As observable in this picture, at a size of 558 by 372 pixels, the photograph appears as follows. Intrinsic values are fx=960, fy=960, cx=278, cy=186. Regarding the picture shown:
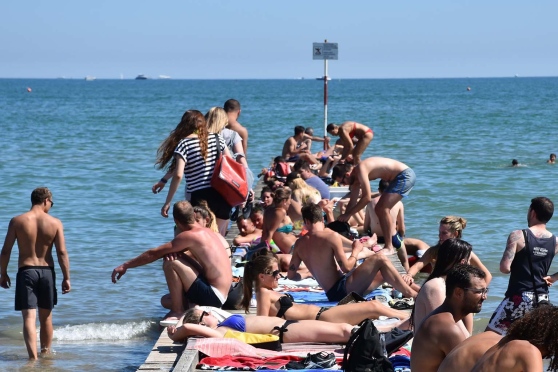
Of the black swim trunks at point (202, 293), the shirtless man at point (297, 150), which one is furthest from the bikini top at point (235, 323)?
the shirtless man at point (297, 150)

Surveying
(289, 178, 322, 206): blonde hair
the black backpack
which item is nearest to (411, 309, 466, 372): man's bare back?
the black backpack

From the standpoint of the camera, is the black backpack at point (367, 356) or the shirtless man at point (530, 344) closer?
the shirtless man at point (530, 344)

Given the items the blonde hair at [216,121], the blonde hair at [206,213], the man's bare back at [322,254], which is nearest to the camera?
the blonde hair at [206,213]

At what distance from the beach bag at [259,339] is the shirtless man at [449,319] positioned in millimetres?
2140

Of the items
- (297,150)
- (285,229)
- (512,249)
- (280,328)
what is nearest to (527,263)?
(512,249)

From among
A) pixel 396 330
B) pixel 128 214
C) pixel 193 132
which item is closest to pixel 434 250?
pixel 396 330

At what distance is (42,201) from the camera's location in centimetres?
792

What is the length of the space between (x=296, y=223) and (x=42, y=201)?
4538 millimetres

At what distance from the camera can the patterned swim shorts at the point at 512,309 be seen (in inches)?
256

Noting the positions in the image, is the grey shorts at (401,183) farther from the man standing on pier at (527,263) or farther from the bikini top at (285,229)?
the man standing on pier at (527,263)

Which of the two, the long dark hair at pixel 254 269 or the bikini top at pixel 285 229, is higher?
the long dark hair at pixel 254 269

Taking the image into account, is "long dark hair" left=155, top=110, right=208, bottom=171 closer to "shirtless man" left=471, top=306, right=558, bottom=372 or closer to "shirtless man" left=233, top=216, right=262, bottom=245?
"shirtless man" left=233, top=216, right=262, bottom=245

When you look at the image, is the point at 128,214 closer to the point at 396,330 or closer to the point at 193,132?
the point at 193,132

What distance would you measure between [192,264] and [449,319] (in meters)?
3.31
